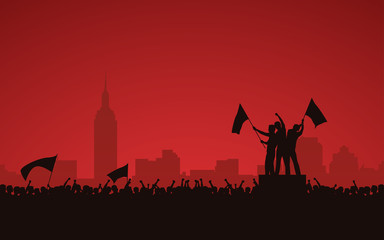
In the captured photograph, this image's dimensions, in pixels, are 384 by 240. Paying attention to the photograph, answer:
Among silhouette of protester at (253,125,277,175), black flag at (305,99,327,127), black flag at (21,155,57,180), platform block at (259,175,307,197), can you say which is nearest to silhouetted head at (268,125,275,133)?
silhouette of protester at (253,125,277,175)

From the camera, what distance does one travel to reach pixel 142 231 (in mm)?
16312

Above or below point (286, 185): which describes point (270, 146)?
above

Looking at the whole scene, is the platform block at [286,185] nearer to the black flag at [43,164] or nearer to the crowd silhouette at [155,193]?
the crowd silhouette at [155,193]

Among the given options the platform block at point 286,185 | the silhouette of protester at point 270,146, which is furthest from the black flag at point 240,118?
the platform block at point 286,185

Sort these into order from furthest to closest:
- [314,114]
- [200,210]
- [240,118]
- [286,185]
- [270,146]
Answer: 1. [240,118]
2. [314,114]
3. [270,146]
4. [286,185]
5. [200,210]

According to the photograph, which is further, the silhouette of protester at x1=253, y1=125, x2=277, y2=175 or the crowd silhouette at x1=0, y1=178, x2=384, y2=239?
the silhouette of protester at x1=253, y1=125, x2=277, y2=175

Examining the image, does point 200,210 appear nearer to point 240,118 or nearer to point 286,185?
point 286,185

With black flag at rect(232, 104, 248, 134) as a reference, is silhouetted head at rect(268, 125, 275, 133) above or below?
below

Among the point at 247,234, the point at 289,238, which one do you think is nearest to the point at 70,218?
the point at 247,234

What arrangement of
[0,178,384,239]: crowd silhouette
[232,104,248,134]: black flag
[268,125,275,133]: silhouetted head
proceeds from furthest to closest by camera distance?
[232,104,248,134]: black flag → [268,125,275,133]: silhouetted head → [0,178,384,239]: crowd silhouette

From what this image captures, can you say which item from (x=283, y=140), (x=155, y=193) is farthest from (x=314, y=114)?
(x=155, y=193)

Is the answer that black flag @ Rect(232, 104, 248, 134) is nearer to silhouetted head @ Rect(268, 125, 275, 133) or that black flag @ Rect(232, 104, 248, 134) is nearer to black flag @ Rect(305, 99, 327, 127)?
silhouetted head @ Rect(268, 125, 275, 133)

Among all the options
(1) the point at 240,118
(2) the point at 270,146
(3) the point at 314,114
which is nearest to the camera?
(2) the point at 270,146

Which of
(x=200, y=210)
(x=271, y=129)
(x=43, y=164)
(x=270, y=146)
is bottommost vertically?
(x=200, y=210)
